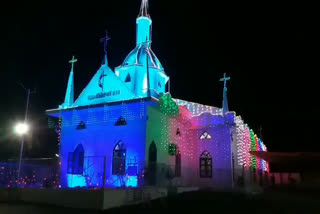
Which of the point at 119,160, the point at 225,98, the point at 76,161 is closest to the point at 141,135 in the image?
the point at 119,160

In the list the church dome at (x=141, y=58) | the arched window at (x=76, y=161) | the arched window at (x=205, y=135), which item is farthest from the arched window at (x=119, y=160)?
the arched window at (x=205, y=135)

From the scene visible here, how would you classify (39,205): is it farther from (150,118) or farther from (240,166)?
(240,166)

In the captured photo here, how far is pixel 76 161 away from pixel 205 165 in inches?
400

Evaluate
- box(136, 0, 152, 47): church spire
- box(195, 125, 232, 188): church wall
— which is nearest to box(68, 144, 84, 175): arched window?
box(195, 125, 232, 188): church wall

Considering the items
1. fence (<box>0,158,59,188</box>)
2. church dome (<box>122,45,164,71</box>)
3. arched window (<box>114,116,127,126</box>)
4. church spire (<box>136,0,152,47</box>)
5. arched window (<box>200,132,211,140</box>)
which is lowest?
fence (<box>0,158,59,188</box>)

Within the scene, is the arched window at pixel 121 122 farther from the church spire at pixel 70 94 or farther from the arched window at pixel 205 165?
the arched window at pixel 205 165

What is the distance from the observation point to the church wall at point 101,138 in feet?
65.9

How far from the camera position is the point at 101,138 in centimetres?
2192

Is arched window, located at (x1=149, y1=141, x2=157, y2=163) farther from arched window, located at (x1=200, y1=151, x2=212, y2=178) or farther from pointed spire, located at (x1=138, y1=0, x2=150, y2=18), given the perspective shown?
pointed spire, located at (x1=138, y1=0, x2=150, y2=18)

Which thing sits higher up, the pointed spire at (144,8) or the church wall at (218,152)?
the pointed spire at (144,8)

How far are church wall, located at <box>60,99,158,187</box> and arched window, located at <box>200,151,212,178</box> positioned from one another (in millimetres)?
7652

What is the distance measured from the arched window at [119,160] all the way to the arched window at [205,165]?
7907 millimetres

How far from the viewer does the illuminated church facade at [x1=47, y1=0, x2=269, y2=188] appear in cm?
2028

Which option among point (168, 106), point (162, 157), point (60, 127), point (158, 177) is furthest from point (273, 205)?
point (60, 127)
